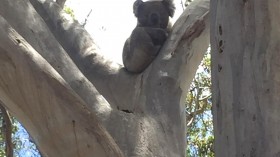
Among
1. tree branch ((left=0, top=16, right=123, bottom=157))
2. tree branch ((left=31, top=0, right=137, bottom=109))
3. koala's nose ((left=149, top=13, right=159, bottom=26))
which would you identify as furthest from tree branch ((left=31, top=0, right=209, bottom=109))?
koala's nose ((left=149, top=13, right=159, bottom=26))

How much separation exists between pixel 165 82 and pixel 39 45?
0.88 m

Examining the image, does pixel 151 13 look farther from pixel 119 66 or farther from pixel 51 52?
pixel 51 52

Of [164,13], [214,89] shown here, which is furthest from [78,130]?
[164,13]

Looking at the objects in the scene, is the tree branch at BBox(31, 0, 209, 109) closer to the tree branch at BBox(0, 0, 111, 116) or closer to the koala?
the koala

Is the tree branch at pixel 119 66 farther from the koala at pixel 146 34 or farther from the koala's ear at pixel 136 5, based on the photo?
the koala's ear at pixel 136 5

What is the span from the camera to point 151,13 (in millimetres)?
5977

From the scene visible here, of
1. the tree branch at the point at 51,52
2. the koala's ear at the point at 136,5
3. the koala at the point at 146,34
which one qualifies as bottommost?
the tree branch at the point at 51,52

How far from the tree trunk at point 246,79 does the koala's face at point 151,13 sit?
128 inches

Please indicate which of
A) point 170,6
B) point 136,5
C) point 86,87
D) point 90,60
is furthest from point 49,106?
point 136,5

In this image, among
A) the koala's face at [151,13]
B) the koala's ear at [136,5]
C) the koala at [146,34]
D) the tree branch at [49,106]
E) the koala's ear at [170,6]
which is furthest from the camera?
the koala's ear at [136,5]

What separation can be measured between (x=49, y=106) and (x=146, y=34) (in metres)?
2.53

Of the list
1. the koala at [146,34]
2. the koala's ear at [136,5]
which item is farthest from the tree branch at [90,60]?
the koala's ear at [136,5]

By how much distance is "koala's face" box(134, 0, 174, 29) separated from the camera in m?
5.85

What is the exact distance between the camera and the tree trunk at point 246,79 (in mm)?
2133
